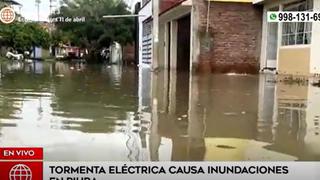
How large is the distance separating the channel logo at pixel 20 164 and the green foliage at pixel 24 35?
0.69m

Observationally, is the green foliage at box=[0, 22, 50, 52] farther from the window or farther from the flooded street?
the window

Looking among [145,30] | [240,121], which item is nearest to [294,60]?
[240,121]

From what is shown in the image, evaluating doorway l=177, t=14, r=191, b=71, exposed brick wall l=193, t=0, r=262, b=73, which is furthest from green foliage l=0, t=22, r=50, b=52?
doorway l=177, t=14, r=191, b=71

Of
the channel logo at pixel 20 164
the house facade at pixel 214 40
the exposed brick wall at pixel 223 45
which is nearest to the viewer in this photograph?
the channel logo at pixel 20 164

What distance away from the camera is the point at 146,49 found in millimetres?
4273

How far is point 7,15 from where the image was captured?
2963 mm

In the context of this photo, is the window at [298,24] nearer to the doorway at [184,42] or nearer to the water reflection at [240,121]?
the water reflection at [240,121]

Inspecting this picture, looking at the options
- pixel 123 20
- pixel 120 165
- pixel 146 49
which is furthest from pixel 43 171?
pixel 146 49

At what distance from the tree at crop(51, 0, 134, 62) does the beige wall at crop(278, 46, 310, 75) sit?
7887mm

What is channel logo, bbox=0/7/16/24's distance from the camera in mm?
2959

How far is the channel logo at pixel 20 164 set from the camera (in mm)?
2660

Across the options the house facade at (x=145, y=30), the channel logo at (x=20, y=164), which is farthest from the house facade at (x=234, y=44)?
the channel logo at (x=20, y=164)

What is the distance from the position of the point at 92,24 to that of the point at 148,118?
9.44ft

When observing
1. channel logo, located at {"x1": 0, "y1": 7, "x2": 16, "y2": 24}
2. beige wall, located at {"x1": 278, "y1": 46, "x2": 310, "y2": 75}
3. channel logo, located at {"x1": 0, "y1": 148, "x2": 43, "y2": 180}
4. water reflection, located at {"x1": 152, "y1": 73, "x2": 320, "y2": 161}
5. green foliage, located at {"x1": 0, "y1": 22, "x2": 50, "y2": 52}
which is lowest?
water reflection, located at {"x1": 152, "y1": 73, "x2": 320, "y2": 161}
